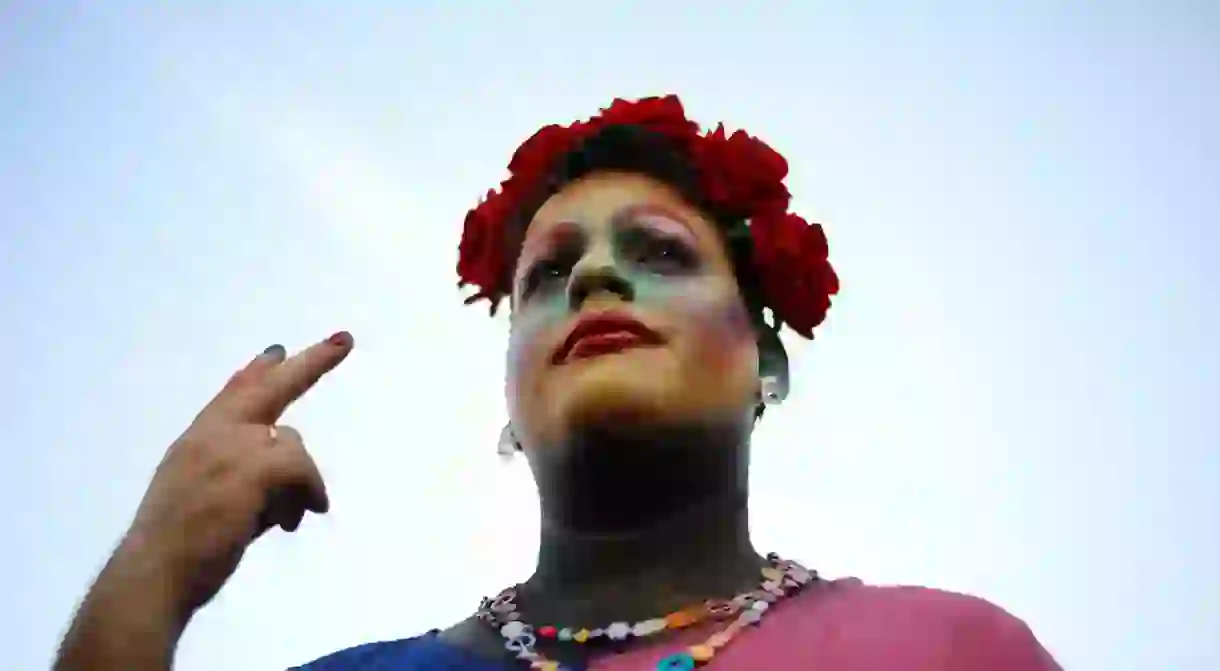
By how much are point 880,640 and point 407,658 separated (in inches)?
39.6

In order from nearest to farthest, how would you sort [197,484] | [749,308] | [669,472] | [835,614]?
[197,484] → [835,614] → [669,472] → [749,308]

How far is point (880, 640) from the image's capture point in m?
2.60

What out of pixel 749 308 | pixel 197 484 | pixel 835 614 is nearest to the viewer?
pixel 197 484

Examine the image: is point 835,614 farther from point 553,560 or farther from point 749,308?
point 749,308

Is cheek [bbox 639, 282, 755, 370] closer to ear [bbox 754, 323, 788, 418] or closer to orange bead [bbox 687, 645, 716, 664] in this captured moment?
ear [bbox 754, 323, 788, 418]

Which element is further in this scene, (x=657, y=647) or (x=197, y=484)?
(x=657, y=647)

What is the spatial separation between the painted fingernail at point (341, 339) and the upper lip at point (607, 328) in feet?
1.57

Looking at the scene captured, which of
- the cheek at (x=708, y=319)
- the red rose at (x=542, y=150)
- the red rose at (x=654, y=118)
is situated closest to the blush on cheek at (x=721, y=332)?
the cheek at (x=708, y=319)

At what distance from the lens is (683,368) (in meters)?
2.95

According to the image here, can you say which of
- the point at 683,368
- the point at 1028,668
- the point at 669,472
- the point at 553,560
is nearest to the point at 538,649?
the point at 553,560

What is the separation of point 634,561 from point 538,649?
0.27 meters

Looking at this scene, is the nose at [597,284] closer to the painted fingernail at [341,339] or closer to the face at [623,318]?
the face at [623,318]

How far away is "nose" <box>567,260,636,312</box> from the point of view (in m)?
3.06

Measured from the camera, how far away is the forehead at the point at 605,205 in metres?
3.28
